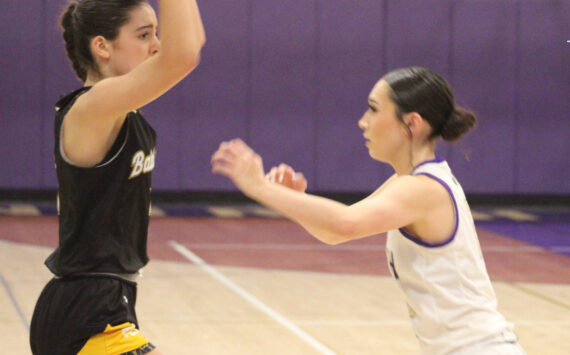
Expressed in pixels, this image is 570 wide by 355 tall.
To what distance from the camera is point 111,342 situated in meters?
2.30

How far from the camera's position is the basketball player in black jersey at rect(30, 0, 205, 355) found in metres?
2.28

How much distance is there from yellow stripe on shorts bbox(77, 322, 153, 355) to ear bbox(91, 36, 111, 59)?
0.70 metres

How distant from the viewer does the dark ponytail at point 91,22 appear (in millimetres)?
2324

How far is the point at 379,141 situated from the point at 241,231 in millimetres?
6972

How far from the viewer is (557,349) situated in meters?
5.00

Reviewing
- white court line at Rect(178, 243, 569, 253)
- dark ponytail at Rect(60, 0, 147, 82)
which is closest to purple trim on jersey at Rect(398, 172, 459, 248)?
dark ponytail at Rect(60, 0, 147, 82)

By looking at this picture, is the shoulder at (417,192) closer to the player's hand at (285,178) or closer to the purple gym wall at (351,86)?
the player's hand at (285,178)

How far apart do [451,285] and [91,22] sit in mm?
1142

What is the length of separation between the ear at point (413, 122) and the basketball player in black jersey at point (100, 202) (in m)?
0.68

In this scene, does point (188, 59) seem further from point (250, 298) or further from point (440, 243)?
point (250, 298)

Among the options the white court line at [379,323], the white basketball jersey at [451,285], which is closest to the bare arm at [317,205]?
the white basketball jersey at [451,285]

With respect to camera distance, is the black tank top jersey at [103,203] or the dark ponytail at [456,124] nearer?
the black tank top jersey at [103,203]

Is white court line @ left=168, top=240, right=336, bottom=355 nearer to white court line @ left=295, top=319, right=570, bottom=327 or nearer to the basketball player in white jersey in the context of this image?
white court line @ left=295, top=319, right=570, bottom=327

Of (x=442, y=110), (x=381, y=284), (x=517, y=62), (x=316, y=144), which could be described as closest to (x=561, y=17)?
(x=517, y=62)
